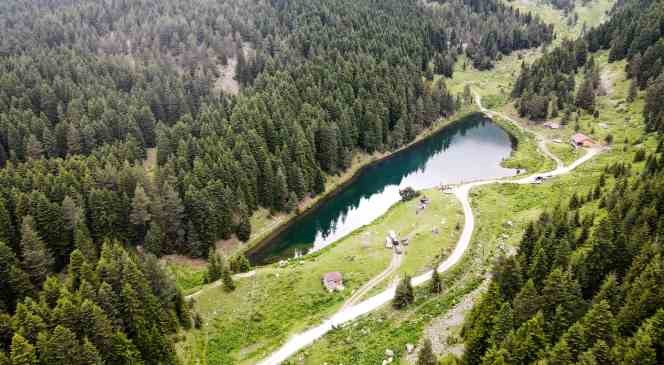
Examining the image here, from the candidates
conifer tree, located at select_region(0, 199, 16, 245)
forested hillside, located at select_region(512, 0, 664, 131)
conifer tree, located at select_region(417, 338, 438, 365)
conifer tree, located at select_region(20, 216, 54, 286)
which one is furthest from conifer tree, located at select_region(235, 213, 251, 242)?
forested hillside, located at select_region(512, 0, 664, 131)

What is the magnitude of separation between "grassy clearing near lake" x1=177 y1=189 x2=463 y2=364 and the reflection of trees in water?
8.73m

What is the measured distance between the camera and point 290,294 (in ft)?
208

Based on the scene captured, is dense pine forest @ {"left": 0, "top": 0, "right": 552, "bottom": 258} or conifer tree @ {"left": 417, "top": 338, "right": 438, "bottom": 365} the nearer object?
conifer tree @ {"left": 417, "top": 338, "right": 438, "bottom": 365}

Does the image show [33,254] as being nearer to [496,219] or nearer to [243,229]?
[243,229]

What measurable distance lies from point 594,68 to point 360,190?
271ft

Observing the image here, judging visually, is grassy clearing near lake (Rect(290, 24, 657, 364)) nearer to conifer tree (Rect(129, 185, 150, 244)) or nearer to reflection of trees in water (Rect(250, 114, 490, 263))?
reflection of trees in water (Rect(250, 114, 490, 263))

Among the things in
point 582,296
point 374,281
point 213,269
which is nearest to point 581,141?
point 374,281

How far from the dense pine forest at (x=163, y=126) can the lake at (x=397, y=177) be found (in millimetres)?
5113

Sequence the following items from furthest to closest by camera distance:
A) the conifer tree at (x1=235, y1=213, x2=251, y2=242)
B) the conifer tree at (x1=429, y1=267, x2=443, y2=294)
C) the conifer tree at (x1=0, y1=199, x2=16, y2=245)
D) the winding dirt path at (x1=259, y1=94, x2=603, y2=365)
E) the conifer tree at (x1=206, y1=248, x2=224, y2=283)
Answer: the conifer tree at (x1=235, y1=213, x2=251, y2=242) < the conifer tree at (x1=206, y1=248, x2=224, y2=283) < the conifer tree at (x1=0, y1=199, x2=16, y2=245) < the conifer tree at (x1=429, y1=267, x2=443, y2=294) < the winding dirt path at (x1=259, y1=94, x2=603, y2=365)

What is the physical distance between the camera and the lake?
85062 mm

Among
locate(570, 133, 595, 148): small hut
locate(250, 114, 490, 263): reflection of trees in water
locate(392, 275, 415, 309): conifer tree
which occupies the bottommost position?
locate(250, 114, 490, 263): reflection of trees in water

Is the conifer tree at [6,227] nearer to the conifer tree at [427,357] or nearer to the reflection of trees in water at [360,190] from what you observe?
the reflection of trees in water at [360,190]

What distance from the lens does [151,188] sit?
78938 millimetres

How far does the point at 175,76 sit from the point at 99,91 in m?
24.5
